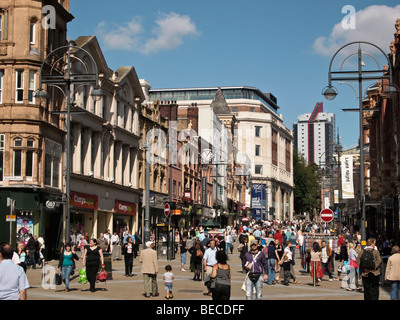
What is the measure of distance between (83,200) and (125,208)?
30.6 feet

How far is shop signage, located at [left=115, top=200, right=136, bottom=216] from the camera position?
48375mm

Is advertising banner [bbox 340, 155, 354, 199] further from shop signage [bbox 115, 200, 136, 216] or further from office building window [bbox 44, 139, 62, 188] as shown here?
office building window [bbox 44, 139, 62, 188]

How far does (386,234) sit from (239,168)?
55.4m

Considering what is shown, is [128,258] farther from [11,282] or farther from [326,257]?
[11,282]

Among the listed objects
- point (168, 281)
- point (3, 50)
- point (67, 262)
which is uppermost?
point (3, 50)

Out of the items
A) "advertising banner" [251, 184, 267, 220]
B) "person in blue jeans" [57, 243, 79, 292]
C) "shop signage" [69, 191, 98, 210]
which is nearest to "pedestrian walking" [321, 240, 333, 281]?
"person in blue jeans" [57, 243, 79, 292]

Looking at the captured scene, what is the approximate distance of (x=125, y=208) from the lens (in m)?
50.1

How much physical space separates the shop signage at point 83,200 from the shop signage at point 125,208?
4.79 m

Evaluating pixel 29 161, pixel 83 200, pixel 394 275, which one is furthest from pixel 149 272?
pixel 83 200

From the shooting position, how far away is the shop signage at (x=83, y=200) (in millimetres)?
39094

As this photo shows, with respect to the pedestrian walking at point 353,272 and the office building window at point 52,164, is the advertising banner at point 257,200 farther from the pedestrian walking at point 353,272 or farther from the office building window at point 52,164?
the pedestrian walking at point 353,272

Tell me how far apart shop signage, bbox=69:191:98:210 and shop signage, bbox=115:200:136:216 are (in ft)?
15.7

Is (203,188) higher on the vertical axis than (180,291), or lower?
higher
